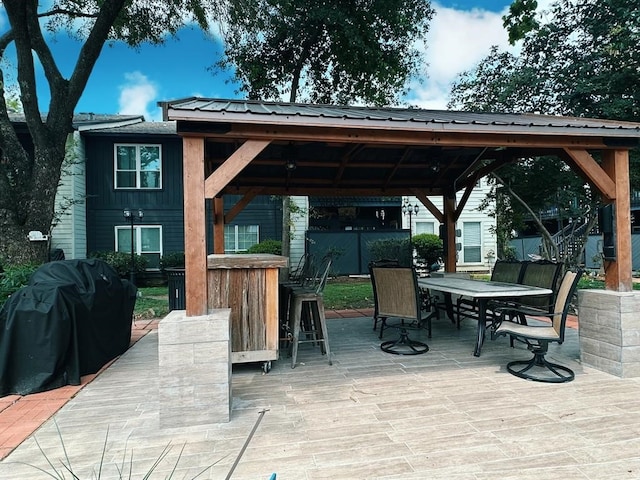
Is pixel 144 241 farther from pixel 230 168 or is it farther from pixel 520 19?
pixel 520 19

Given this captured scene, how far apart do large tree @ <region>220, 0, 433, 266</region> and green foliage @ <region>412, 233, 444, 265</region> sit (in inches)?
200

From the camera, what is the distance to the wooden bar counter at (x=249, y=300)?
3908mm

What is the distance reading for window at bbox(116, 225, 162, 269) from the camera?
14039mm

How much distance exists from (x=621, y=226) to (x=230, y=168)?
12.7 feet

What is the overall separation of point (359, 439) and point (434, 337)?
3170 millimetres

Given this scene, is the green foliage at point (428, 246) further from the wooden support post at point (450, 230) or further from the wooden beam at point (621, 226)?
the wooden beam at point (621, 226)

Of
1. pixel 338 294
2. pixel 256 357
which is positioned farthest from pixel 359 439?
pixel 338 294

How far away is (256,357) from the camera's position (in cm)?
406

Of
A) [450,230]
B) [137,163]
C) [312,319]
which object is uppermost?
[137,163]

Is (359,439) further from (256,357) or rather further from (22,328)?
(22,328)

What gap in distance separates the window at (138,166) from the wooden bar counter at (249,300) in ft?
38.1

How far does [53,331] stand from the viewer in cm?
377

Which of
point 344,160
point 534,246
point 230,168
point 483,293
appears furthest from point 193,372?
point 534,246

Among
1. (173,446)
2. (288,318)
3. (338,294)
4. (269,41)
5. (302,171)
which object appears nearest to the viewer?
(173,446)
